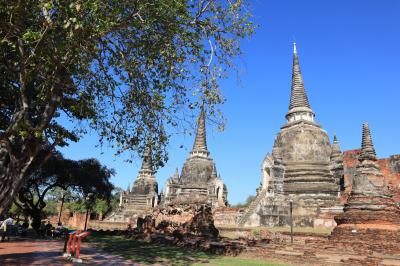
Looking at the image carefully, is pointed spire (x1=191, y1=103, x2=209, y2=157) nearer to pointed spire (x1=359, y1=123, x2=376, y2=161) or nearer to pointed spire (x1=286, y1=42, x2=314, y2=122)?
pointed spire (x1=286, y1=42, x2=314, y2=122)

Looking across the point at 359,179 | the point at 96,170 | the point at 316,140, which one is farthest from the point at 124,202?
the point at 359,179

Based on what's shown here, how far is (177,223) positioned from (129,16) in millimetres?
12288

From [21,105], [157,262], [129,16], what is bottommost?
[157,262]

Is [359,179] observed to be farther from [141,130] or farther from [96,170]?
[96,170]

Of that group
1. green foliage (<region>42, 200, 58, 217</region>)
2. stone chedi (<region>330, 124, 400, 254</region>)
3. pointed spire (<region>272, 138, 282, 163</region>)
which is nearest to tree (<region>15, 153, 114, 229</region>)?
pointed spire (<region>272, 138, 282, 163</region>)

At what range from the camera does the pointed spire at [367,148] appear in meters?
17.0

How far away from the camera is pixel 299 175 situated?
1135 inches

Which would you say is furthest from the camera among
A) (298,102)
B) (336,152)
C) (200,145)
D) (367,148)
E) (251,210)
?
(200,145)

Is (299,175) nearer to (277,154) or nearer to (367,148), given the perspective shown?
(277,154)

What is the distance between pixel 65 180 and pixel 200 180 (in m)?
18.9

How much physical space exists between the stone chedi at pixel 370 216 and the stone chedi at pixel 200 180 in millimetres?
22399

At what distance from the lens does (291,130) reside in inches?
1244

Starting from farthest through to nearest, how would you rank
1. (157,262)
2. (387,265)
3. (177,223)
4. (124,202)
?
(124,202)
(177,223)
(157,262)
(387,265)

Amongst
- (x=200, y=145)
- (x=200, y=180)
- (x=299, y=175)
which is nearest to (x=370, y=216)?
(x=299, y=175)
